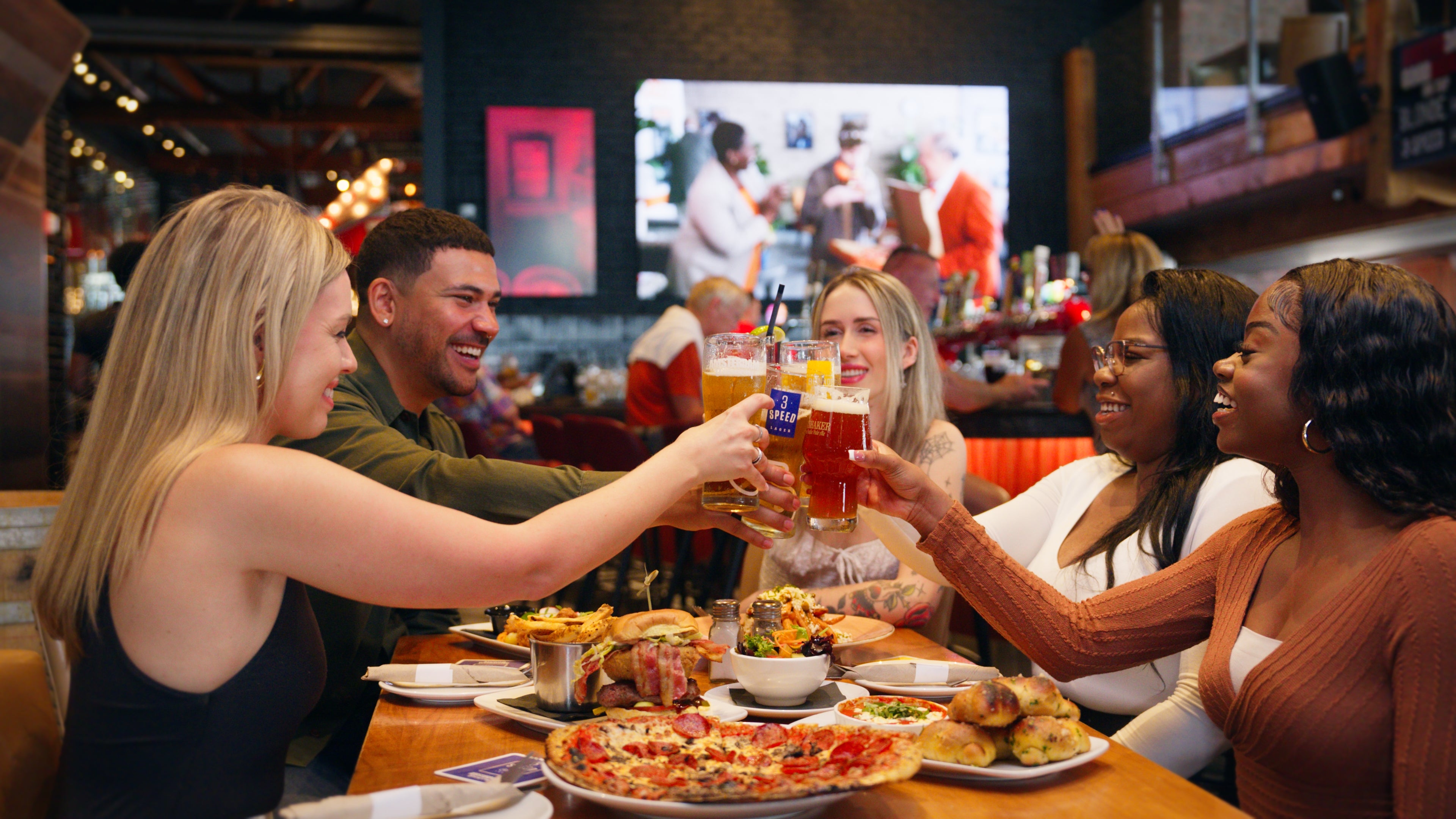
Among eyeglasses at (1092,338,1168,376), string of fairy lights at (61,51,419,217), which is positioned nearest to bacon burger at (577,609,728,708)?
eyeglasses at (1092,338,1168,376)

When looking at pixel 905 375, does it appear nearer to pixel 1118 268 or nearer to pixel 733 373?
pixel 733 373

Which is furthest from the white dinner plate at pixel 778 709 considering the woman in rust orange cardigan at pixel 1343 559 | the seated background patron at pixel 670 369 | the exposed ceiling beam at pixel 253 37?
the exposed ceiling beam at pixel 253 37

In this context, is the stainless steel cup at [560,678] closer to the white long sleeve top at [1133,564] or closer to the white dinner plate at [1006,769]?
the white dinner plate at [1006,769]

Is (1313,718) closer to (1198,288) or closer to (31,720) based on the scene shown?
(1198,288)

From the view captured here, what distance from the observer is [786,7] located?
912cm

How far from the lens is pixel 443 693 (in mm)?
1508

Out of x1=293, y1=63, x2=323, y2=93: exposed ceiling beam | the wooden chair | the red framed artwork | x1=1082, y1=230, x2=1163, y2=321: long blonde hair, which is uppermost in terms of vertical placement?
x1=293, y1=63, x2=323, y2=93: exposed ceiling beam

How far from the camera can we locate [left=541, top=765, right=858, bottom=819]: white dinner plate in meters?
0.96

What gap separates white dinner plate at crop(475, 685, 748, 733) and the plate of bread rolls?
10.4 inches

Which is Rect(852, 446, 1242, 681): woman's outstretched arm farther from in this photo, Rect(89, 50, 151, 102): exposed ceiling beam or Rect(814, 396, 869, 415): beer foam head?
Rect(89, 50, 151, 102): exposed ceiling beam

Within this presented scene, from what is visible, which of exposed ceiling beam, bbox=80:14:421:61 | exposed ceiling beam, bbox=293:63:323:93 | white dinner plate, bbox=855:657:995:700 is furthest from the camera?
exposed ceiling beam, bbox=293:63:323:93

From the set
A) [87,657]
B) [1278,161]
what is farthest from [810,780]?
[1278,161]

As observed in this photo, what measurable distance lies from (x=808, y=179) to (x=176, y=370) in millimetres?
8017

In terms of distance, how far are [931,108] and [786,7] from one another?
58.4 inches
